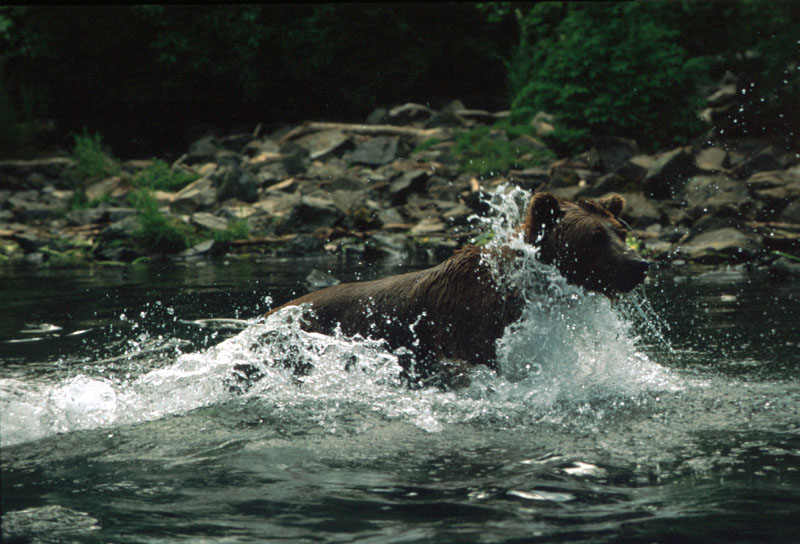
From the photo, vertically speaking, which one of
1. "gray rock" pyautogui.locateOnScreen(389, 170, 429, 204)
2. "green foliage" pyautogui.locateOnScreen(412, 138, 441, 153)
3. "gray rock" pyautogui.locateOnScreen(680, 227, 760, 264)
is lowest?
"gray rock" pyautogui.locateOnScreen(680, 227, 760, 264)

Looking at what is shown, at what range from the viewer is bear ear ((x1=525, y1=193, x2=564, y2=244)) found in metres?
6.41

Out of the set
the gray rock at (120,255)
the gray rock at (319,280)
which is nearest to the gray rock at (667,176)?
the gray rock at (319,280)

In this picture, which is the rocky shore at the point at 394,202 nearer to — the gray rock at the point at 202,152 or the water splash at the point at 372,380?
the gray rock at the point at 202,152

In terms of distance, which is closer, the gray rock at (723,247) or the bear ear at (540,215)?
the bear ear at (540,215)

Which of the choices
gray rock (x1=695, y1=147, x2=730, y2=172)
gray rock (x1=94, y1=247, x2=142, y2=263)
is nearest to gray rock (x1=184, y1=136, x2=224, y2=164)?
gray rock (x1=94, y1=247, x2=142, y2=263)

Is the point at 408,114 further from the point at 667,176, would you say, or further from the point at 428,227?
the point at 667,176

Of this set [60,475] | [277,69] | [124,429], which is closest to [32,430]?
[124,429]

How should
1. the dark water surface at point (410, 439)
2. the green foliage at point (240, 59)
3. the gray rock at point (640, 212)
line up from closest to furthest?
1. the dark water surface at point (410, 439)
2. the gray rock at point (640, 212)
3. the green foliage at point (240, 59)

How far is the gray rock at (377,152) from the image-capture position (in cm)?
2034

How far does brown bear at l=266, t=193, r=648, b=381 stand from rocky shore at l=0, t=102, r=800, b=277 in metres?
6.25

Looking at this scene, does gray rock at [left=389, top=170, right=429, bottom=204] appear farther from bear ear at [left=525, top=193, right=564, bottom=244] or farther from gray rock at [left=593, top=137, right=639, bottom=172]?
bear ear at [left=525, top=193, right=564, bottom=244]

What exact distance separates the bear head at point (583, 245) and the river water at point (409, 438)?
199 millimetres

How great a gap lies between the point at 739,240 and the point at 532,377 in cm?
793

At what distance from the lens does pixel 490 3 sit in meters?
23.4
